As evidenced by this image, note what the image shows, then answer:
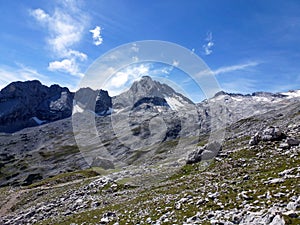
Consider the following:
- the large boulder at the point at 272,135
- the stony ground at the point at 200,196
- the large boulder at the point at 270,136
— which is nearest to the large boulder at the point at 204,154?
the stony ground at the point at 200,196

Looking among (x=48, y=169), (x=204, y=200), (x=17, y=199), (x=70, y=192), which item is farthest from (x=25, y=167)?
(x=204, y=200)

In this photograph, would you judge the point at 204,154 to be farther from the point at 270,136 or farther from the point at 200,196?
the point at 200,196

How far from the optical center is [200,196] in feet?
82.9

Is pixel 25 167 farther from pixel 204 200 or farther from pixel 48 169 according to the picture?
pixel 204 200

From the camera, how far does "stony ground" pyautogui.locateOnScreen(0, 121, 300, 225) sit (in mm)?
18141

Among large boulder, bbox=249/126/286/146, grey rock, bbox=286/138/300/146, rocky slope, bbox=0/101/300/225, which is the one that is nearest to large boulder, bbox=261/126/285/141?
large boulder, bbox=249/126/286/146

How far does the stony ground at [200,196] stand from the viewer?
59.5ft

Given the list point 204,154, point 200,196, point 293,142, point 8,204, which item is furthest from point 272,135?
point 8,204

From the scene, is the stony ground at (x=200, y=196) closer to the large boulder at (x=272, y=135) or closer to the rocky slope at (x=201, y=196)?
the rocky slope at (x=201, y=196)

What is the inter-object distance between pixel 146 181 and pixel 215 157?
1194 cm

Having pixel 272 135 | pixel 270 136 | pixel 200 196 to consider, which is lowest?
pixel 200 196

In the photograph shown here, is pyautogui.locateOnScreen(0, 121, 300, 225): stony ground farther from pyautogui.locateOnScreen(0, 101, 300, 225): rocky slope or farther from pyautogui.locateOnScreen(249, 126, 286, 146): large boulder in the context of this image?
pyautogui.locateOnScreen(249, 126, 286, 146): large boulder

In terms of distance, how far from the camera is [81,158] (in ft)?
584

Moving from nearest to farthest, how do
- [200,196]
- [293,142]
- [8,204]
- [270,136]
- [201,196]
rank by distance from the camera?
[201,196], [200,196], [293,142], [270,136], [8,204]
